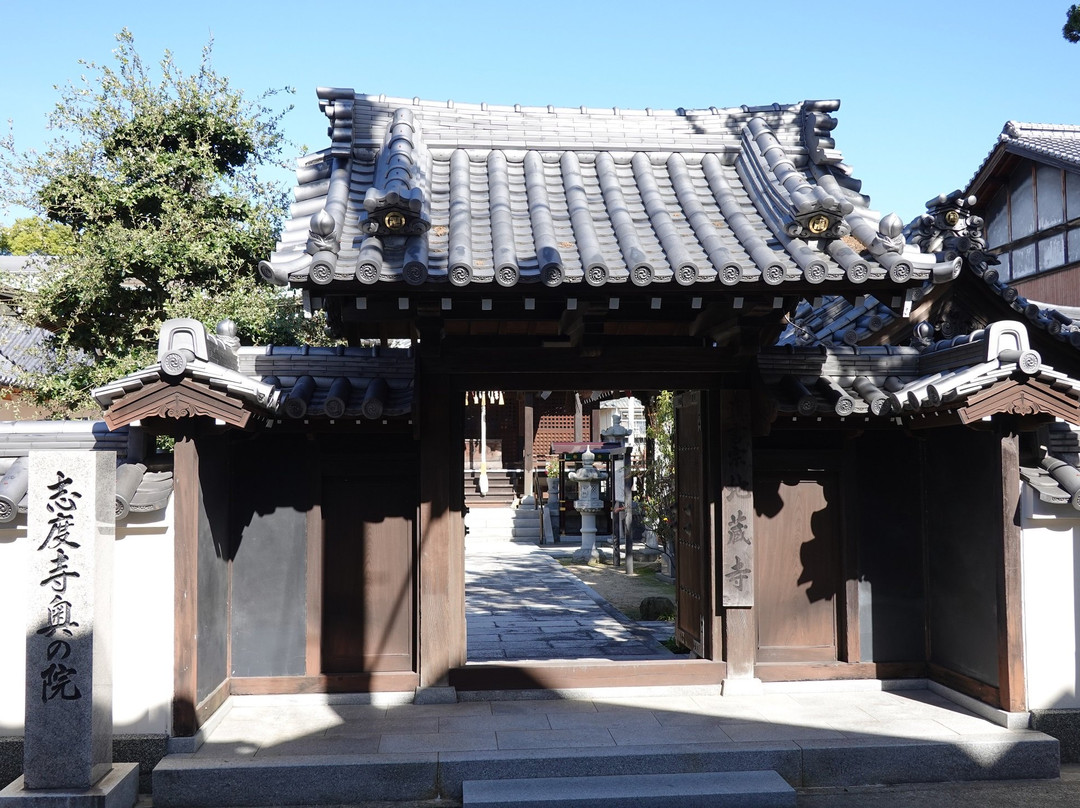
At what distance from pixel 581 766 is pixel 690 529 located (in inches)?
123

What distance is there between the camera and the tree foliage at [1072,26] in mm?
9000

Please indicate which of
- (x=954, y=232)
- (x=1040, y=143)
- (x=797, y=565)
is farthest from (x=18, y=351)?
(x=1040, y=143)

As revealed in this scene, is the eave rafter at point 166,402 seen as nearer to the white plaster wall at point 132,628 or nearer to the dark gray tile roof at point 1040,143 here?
the white plaster wall at point 132,628

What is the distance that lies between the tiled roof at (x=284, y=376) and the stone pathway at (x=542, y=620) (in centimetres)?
340

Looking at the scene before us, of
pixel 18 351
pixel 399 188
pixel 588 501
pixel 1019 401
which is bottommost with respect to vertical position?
pixel 588 501

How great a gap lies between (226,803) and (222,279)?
1051cm

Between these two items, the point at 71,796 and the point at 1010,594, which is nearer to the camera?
the point at 71,796

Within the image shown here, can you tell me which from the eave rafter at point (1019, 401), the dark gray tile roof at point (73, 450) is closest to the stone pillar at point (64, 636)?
the dark gray tile roof at point (73, 450)

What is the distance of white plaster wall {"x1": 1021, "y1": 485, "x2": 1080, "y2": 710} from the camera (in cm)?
699

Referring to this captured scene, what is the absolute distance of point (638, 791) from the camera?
6023mm

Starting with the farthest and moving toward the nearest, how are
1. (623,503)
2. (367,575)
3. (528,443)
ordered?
1. (528,443)
2. (623,503)
3. (367,575)

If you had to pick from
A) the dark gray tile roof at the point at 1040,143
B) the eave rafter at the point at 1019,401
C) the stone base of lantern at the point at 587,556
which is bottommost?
the stone base of lantern at the point at 587,556

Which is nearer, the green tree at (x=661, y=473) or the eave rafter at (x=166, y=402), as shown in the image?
the eave rafter at (x=166, y=402)

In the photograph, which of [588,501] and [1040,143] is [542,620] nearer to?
[588,501]
